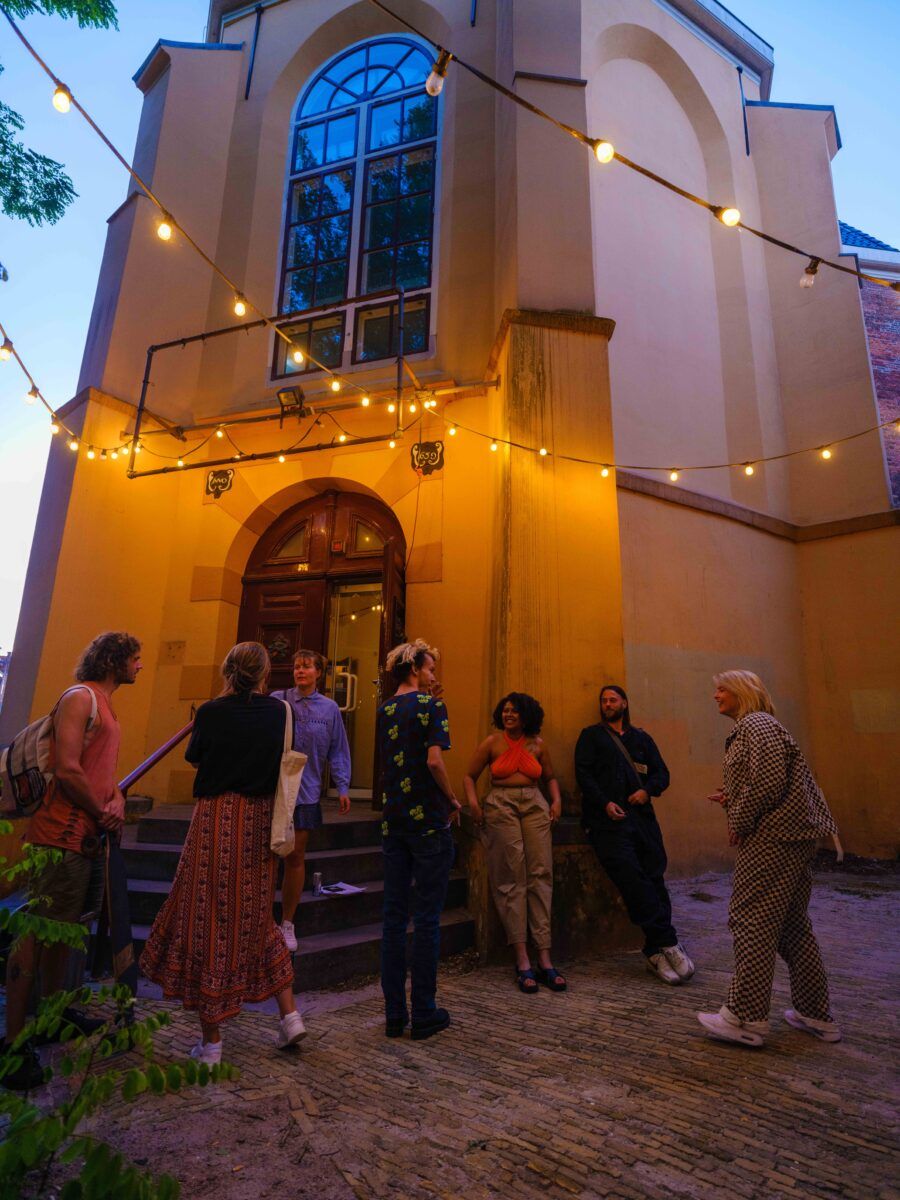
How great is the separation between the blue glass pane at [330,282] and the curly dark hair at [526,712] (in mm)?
5892

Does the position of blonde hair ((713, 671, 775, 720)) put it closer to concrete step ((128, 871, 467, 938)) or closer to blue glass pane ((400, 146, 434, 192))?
Result: concrete step ((128, 871, 467, 938))

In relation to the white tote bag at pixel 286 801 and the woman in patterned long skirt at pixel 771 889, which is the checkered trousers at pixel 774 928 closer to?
the woman in patterned long skirt at pixel 771 889

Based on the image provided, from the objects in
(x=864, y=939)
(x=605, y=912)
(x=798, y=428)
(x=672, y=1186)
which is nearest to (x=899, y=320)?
(x=798, y=428)

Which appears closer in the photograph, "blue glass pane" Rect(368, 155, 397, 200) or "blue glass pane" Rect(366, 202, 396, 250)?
"blue glass pane" Rect(366, 202, 396, 250)

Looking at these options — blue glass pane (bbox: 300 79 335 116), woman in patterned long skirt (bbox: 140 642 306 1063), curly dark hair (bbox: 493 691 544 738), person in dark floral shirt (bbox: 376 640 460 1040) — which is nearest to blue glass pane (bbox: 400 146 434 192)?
blue glass pane (bbox: 300 79 335 116)

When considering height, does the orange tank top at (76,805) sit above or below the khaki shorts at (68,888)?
above

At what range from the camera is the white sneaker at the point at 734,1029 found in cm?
264

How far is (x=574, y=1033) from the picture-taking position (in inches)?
111

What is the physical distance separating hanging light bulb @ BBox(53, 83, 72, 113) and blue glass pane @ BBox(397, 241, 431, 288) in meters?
4.46

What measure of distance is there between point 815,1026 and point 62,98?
5.55 metres

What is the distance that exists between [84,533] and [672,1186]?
6508 mm

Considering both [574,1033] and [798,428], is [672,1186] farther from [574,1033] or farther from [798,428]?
[798,428]

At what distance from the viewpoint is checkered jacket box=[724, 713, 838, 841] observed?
2766mm

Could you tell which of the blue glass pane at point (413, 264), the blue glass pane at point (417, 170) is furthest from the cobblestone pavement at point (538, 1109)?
the blue glass pane at point (417, 170)
